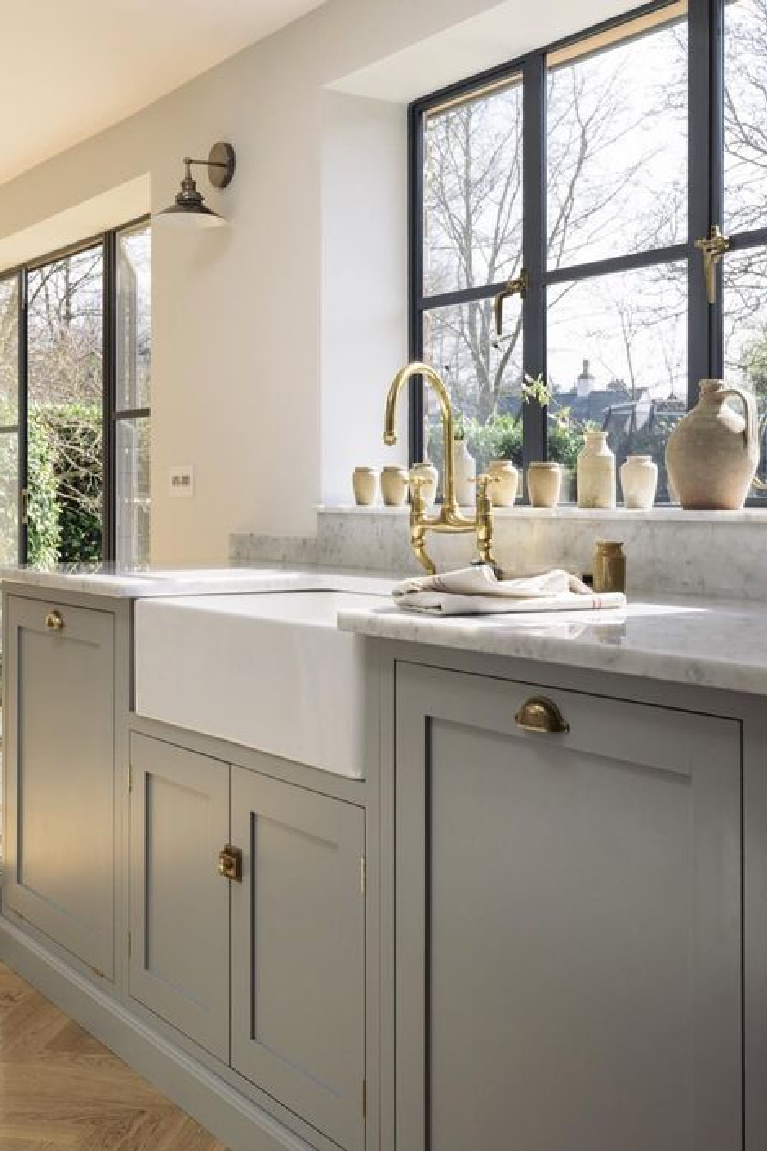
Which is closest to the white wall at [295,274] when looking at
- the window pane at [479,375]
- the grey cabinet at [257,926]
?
the window pane at [479,375]

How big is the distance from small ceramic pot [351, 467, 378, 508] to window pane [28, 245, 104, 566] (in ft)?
8.06

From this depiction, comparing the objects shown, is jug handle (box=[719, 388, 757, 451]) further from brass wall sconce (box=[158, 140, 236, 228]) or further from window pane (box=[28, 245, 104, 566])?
window pane (box=[28, 245, 104, 566])

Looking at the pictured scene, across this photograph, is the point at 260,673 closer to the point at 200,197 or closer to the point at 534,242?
the point at 534,242

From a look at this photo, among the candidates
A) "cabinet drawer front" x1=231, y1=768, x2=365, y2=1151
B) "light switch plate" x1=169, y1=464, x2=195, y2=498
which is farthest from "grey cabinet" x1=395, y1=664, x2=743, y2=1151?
"light switch plate" x1=169, y1=464, x2=195, y2=498

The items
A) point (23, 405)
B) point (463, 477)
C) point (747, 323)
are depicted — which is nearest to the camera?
point (747, 323)

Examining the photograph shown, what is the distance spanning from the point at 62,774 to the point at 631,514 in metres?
1.38

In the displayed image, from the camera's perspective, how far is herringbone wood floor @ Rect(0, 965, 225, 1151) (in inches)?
89.2

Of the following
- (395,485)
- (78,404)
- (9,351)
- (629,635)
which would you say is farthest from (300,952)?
(9,351)

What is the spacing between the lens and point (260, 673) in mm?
2117

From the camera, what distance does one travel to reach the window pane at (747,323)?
256 cm

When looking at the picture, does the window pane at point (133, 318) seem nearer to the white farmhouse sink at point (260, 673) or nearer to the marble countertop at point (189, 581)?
the marble countertop at point (189, 581)

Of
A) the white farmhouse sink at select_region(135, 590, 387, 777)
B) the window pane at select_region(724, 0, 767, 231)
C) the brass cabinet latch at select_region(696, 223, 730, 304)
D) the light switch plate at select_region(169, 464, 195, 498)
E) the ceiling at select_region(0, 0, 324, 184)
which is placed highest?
the ceiling at select_region(0, 0, 324, 184)

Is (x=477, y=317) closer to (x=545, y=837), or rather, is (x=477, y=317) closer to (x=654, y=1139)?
(x=545, y=837)

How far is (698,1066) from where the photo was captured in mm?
1356
